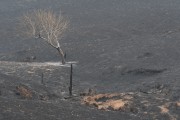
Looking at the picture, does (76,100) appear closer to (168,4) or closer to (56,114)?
(56,114)

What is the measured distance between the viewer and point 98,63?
63.5 metres

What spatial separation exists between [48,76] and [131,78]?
38.4 ft

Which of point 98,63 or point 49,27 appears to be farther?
point 49,27

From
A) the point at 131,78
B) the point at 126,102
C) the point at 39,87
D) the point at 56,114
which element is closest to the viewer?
the point at 56,114

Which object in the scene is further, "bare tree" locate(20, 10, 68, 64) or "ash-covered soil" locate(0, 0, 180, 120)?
"bare tree" locate(20, 10, 68, 64)

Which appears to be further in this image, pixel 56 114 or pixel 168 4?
pixel 168 4

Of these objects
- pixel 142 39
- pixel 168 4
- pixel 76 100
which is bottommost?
pixel 76 100

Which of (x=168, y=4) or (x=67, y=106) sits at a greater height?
(x=168, y=4)

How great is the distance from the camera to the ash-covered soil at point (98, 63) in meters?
34.1

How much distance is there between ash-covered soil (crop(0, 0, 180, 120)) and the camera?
112 feet

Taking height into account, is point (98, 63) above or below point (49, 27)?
below

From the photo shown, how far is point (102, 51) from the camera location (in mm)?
71875

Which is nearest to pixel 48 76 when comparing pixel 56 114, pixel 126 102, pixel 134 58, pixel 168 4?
pixel 134 58

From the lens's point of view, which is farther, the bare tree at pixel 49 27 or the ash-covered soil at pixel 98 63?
the bare tree at pixel 49 27
